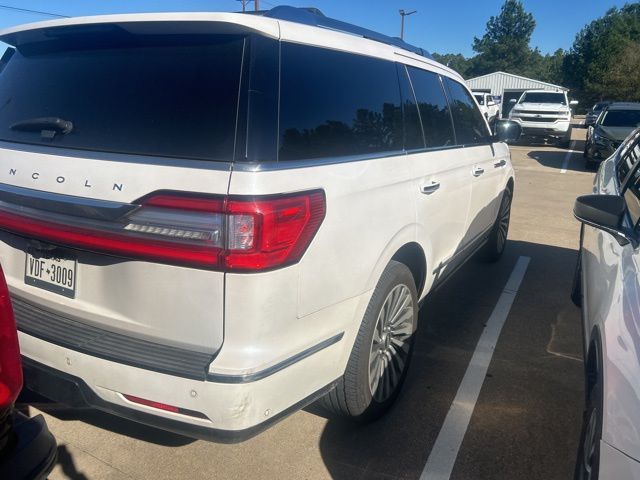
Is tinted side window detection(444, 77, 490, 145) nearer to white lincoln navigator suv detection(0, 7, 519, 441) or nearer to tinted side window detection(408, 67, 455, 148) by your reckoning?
tinted side window detection(408, 67, 455, 148)

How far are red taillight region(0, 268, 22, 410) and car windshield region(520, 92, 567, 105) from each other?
21.9m

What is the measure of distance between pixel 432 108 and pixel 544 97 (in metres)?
19.8

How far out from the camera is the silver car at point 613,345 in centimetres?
159

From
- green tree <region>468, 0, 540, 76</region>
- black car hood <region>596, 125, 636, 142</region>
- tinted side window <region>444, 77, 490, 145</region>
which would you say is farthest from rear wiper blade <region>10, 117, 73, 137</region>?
green tree <region>468, 0, 540, 76</region>

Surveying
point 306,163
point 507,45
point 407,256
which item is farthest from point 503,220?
point 507,45

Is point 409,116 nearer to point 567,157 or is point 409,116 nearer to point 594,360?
point 594,360

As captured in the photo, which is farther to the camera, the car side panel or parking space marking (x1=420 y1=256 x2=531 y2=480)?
parking space marking (x1=420 y1=256 x2=531 y2=480)

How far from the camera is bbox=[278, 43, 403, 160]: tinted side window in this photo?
2.14 m

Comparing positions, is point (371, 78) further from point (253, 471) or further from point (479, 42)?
point (479, 42)

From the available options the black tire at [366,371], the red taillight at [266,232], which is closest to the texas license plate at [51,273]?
the red taillight at [266,232]

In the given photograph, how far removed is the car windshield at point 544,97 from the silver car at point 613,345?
64.1ft

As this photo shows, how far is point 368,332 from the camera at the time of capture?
8.36 ft

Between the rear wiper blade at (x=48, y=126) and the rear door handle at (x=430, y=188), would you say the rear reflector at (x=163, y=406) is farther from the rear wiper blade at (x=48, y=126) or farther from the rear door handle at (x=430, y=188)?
the rear door handle at (x=430, y=188)

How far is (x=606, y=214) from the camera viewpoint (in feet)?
8.32
